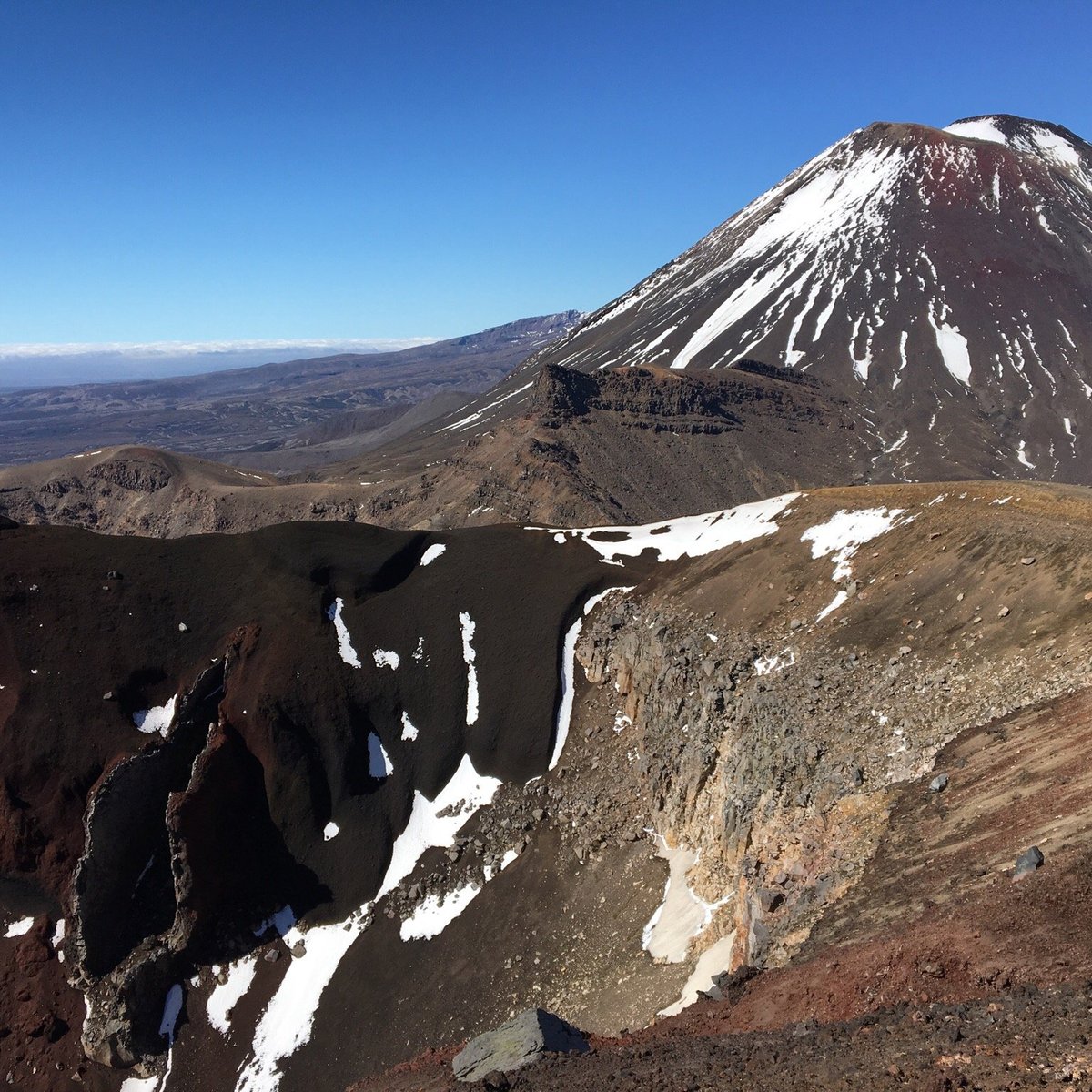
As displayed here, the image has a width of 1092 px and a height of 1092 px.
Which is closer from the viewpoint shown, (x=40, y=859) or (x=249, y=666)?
(x=40, y=859)

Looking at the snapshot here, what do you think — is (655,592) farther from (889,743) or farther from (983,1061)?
(983,1061)

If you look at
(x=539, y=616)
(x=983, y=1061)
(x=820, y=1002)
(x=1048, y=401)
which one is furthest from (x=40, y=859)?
(x=1048, y=401)

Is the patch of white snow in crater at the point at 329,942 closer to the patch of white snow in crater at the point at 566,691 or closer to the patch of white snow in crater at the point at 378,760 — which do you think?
the patch of white snow in crater at the point at 378,760

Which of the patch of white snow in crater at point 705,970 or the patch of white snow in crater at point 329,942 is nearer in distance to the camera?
the patch of white snow in crater at point 705,970

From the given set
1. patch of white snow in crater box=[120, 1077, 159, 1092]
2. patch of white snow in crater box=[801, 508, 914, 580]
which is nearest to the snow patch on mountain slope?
patch of white snow in crater box=[801, 508, 914, 580]

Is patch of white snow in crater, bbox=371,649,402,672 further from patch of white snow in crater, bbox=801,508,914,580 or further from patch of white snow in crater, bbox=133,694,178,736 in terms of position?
patch of white snow in crater, bbox=801,508,914,580

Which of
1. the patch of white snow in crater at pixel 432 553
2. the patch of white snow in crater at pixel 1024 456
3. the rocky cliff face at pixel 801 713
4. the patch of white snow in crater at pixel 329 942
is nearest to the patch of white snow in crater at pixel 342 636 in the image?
the patch of white snow in crater at pixel 432 553
